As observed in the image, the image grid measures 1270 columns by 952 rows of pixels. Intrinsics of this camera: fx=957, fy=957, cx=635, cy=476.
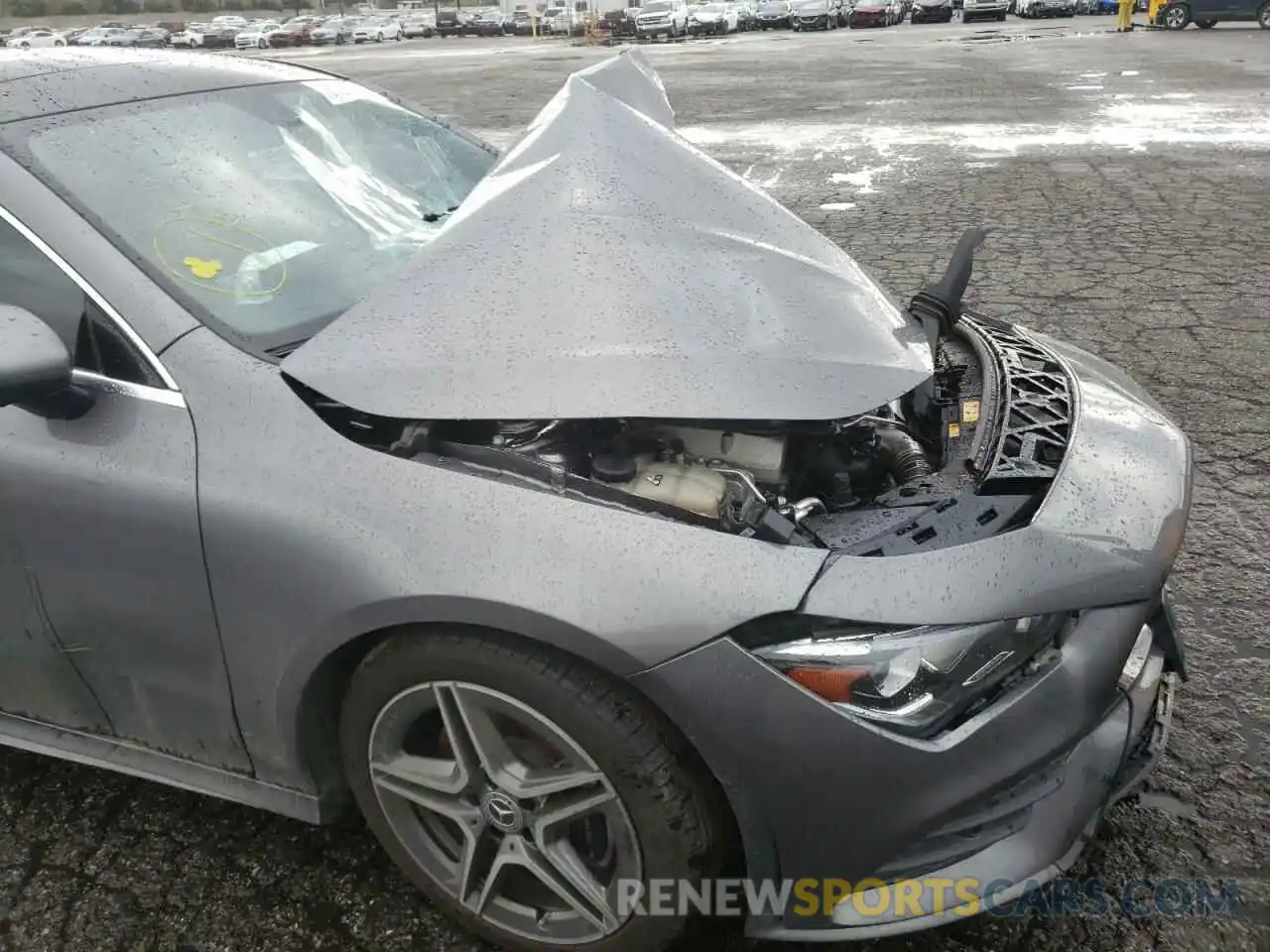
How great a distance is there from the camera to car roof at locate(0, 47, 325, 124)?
228cm

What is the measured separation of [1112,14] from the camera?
40.2m

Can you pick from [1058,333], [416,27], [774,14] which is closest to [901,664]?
[1058,333]

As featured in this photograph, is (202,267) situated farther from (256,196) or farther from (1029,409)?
(1029,409)

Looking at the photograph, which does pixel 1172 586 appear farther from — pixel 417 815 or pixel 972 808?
pixel 417 815

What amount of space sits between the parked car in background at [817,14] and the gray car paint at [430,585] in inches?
1644

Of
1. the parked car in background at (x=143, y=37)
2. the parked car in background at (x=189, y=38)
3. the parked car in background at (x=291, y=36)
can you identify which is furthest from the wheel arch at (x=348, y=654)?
the parked car in background at (x=189, y=38)

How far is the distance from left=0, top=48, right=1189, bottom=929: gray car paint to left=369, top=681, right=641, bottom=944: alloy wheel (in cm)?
17

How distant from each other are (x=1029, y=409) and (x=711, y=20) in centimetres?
4137

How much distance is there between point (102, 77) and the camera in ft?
8.08

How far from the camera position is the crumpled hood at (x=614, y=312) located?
6.10 feet

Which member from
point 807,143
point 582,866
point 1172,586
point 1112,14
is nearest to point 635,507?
point 582,866

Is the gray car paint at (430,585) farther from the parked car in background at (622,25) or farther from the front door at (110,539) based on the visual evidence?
the parked car in background at (622,25)

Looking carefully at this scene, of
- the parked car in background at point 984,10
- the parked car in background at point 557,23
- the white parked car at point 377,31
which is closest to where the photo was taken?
the parked car in background at point 984,10

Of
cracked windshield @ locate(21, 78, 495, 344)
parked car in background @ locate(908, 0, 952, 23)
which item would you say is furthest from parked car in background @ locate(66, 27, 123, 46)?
cracked windshield @ locate(21, 78, 495, 344)
